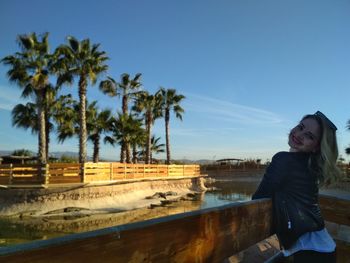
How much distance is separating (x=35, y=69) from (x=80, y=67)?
9.77ft

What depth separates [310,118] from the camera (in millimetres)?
2533

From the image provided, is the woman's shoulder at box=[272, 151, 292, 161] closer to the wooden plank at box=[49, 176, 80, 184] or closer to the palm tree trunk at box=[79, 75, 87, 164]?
the wooden plank at box=[49, 176, 80, 184]

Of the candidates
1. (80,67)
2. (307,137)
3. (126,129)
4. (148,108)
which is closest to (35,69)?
(80,67)

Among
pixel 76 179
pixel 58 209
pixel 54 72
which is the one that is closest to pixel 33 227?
pixel 58 209

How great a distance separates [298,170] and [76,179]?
23032 mm

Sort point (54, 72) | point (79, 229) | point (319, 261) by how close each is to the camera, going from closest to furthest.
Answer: point (319, 261)
point (79, 229)
point (54, 72)

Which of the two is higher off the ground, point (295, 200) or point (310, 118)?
point (310, 118)

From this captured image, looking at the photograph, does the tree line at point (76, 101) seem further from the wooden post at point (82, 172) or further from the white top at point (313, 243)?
the white top at point (313, 243)

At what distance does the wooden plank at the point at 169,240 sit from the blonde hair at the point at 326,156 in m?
0.52

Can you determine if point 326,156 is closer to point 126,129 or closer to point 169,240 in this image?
point 169,240

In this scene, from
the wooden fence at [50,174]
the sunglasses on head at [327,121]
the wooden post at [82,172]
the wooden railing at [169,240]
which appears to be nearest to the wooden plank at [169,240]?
the wooden railing at [169,240]

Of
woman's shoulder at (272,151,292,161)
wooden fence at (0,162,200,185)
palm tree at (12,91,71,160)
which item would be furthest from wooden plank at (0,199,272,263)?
palm tree at (12,91,71,160)

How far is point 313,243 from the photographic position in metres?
2.36

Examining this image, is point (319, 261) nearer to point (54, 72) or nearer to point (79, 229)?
point (79, 229)
